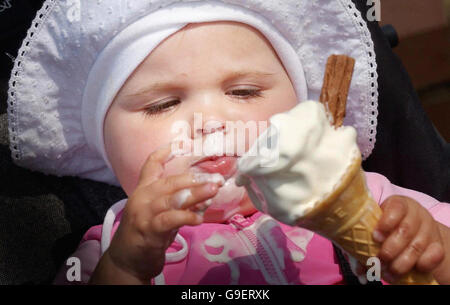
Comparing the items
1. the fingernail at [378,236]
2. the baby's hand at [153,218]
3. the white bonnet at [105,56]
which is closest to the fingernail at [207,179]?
the baby's hand at [153,218]

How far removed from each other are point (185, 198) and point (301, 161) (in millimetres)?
176

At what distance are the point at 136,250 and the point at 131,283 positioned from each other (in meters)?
0.06

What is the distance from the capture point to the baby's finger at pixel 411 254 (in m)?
0.75

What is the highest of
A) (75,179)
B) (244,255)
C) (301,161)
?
(301,161)

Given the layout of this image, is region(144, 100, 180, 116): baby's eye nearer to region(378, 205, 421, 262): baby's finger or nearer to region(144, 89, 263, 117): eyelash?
region(144, 89, 263, 117): eyelash

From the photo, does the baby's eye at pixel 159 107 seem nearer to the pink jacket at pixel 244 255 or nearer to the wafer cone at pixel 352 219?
the pink jacket at pixel 244 255

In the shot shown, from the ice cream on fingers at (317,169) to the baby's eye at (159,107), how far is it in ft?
1.01

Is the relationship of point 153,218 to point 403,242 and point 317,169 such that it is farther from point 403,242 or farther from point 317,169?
point 403,242

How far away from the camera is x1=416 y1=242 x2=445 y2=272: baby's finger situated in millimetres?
766

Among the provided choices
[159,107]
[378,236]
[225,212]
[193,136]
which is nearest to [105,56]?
[159,107]

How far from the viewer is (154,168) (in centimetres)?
81

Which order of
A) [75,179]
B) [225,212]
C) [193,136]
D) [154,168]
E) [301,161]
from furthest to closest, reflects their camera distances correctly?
[75,179]
[225,212]
[193,136]
[154,168]
[301,161]

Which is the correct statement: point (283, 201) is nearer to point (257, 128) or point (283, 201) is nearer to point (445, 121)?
point (257, 128)

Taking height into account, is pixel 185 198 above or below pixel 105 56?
below
